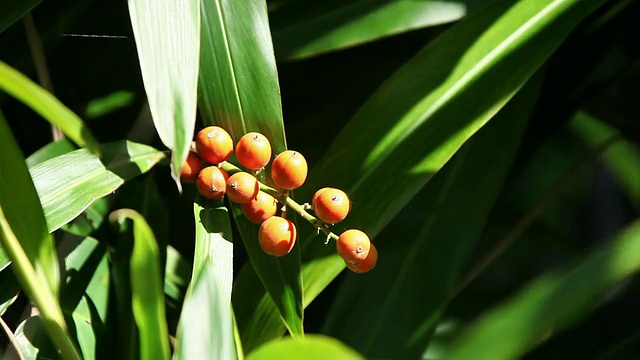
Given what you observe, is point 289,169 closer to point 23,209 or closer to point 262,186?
point 262,186

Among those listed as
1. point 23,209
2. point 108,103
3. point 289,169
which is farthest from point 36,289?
point 108,103

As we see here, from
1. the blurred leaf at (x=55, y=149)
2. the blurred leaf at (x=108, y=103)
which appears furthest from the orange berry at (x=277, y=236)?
the blurred leaf at (x=108, y=103)

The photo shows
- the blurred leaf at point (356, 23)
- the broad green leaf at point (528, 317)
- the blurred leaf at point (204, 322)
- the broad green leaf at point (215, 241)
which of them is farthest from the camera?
the blurred leaf at point (356, 23)

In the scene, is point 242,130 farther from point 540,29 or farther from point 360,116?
point 540,29

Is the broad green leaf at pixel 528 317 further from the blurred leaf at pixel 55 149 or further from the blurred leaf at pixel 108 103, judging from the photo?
the blurred leaf at pixel 108 103

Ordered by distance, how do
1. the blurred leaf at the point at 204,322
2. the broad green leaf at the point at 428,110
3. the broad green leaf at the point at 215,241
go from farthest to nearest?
the broad green leaf at the point at 428,110 → the broad green leaf at the point at 215,241 → the blurred leaf at the point at 204,322

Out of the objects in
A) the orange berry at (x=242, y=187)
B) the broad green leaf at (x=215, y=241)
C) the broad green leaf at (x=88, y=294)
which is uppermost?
the orange berry at (x=242, y=187)

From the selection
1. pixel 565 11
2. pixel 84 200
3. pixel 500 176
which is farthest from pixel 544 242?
pixel 84 200

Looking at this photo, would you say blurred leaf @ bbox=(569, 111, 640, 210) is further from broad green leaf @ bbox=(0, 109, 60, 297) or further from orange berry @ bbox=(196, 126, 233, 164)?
broad green leaf @ bbox=(0, 109, 60, 297)
